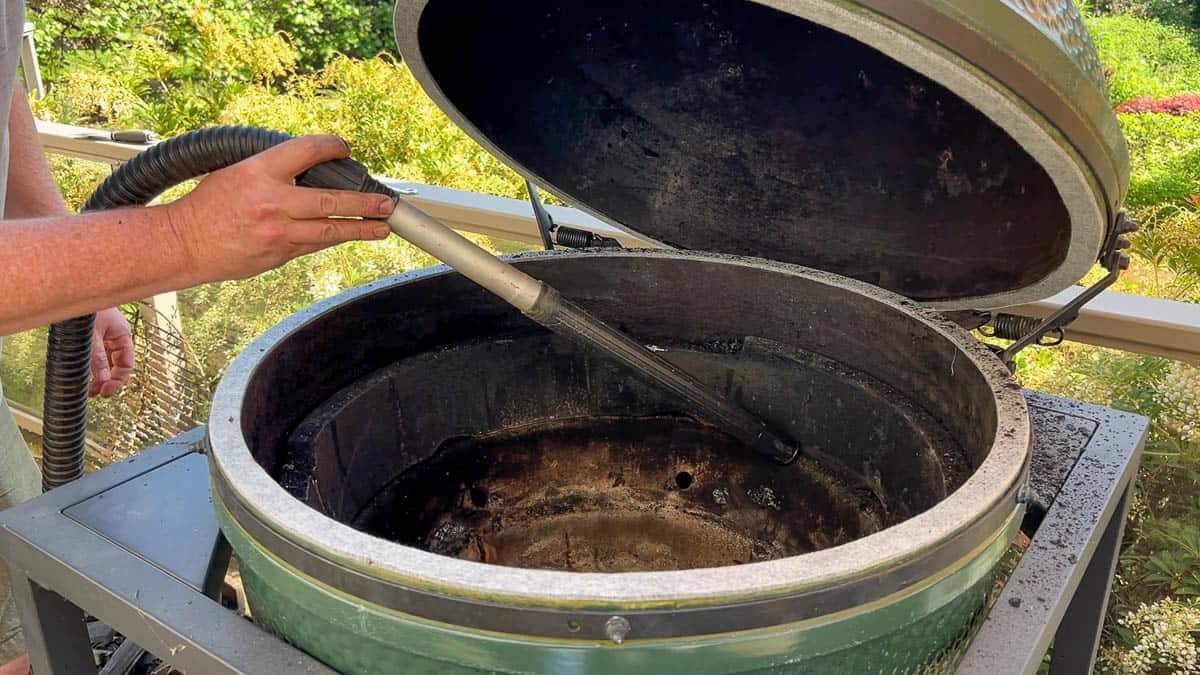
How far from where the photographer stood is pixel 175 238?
948 mm

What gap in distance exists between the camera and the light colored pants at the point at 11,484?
1.54 m

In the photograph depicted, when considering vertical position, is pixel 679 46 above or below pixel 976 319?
above

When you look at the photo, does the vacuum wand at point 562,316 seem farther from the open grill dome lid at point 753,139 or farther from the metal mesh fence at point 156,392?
the metal mesh fence at point 156,392

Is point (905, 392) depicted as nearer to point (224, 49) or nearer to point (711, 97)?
point (711, 97)

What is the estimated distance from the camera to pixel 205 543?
105 cm

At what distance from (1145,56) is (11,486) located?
45.5 ft

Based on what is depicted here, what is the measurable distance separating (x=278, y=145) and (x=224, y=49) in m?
8.04

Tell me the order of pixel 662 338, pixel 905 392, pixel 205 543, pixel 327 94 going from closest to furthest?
pixel 205 543 → pixel 905 392 → pixel 662 338 → pixel 327 94

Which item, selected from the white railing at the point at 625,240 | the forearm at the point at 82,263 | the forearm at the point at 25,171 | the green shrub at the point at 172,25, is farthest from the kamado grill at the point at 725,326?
the green shrub at the point at 172,25

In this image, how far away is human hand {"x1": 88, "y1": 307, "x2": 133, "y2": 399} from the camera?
64.3 inches

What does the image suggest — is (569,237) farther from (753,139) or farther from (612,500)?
(612,500)

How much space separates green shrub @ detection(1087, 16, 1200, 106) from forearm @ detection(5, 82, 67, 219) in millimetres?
9559

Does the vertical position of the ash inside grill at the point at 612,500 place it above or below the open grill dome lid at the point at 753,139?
below

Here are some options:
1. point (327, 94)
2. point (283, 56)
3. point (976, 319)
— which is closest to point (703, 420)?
point (976, 319)
